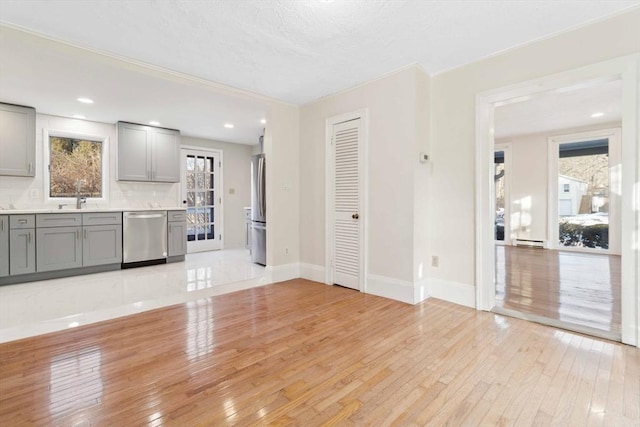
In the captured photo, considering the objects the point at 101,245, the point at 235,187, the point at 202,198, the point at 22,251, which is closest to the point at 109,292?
the point at 101,245

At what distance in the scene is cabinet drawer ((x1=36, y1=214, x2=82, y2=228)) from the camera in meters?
4.09

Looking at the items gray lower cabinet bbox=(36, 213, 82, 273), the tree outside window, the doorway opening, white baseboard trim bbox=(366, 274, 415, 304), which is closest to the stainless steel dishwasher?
gray lower cabinet bbox=(36, 213, 82, 273)

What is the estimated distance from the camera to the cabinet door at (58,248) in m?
4.08

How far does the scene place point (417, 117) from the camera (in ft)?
10.4

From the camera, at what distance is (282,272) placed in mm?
4285

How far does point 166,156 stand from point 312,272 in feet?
11.7

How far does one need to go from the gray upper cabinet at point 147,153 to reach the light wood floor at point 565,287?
560 centimetres

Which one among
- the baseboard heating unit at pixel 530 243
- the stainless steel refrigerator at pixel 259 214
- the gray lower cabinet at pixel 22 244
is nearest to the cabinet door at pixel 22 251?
the gray lower cabinet at pixel 22 244

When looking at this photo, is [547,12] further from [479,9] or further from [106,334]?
[106,334]

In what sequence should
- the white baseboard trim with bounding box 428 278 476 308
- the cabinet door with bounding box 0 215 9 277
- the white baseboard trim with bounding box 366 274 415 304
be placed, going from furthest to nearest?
the cabinet door with bounding box 0 215 9 277
the white baseboard trim with bounding box 366 274 415 304
the white baseboard trim with bounding box 428 278 476 308

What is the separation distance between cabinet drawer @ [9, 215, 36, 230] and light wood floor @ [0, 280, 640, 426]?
2380 millimetres

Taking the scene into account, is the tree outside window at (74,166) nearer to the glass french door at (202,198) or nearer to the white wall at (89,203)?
the white wall at (89,203)

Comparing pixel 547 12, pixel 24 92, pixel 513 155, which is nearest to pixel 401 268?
pixel 547 12

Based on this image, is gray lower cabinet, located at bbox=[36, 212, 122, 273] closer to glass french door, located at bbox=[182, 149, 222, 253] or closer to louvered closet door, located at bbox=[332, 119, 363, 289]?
glass french door, located at bbox=[182, 149, 222, 253]
